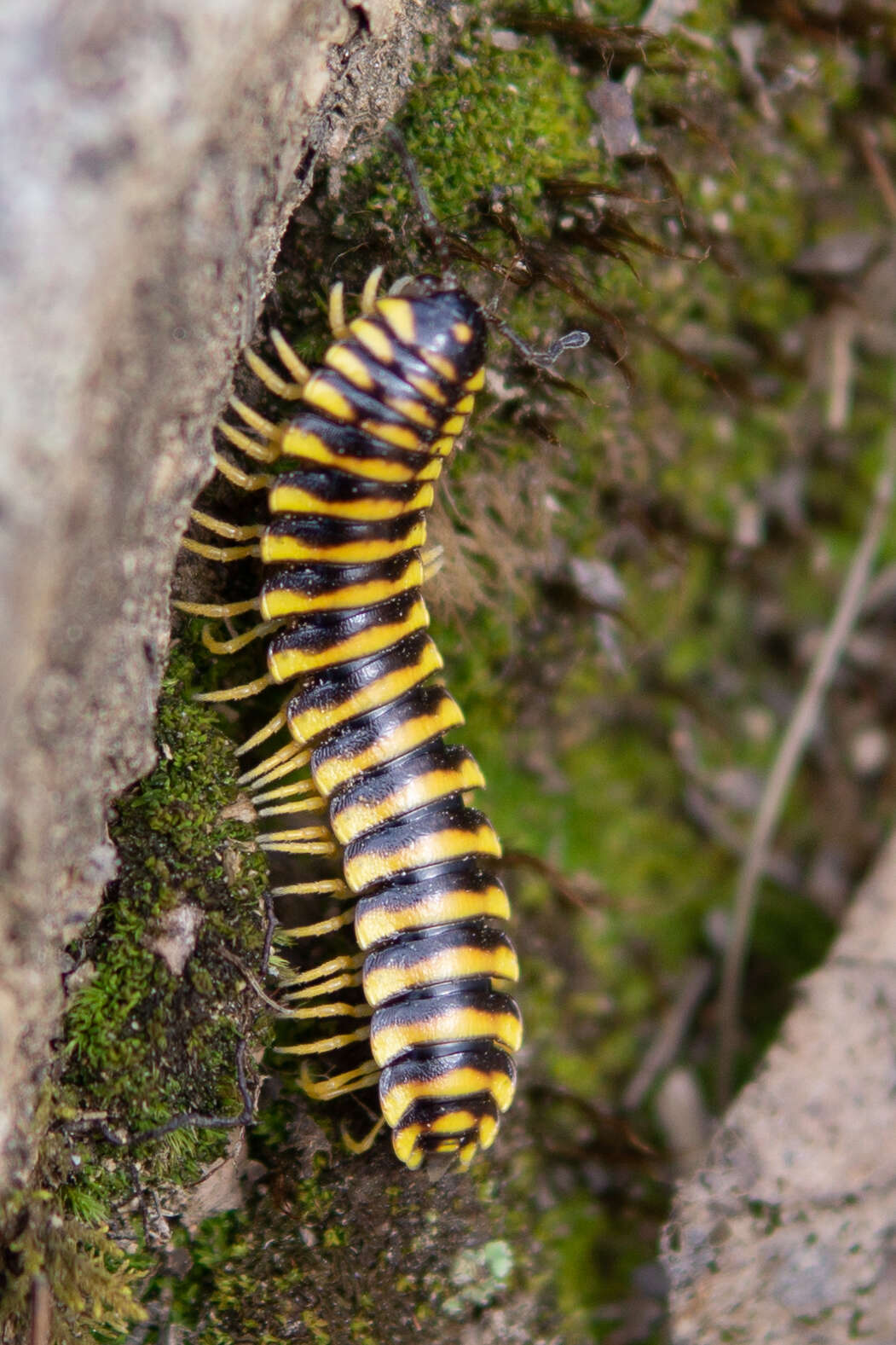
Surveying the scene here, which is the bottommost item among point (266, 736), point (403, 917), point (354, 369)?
point (403, 917)

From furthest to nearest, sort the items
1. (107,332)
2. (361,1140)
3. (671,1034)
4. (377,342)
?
(671,1034)
(361,1140)
(377,342)
(107,332)

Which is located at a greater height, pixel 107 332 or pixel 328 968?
pixel 107 332

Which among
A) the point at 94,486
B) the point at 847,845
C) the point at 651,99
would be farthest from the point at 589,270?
the point at 847,845

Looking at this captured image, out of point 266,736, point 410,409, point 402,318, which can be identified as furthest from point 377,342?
point 266,736

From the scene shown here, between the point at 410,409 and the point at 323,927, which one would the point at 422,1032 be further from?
the point at 410,409

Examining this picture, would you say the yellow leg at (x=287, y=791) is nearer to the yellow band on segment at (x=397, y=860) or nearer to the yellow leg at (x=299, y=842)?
the yellow leg at (x=299, y=842)

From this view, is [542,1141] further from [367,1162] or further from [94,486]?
[94,486]

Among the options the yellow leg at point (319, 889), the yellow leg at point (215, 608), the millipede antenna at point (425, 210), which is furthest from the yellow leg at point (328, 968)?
the millipede antenna at point (425, 210)

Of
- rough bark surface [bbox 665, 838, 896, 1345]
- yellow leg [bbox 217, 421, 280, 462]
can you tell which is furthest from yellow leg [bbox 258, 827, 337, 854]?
rough bark surface [bbox 665, 838, 896, 1345]
